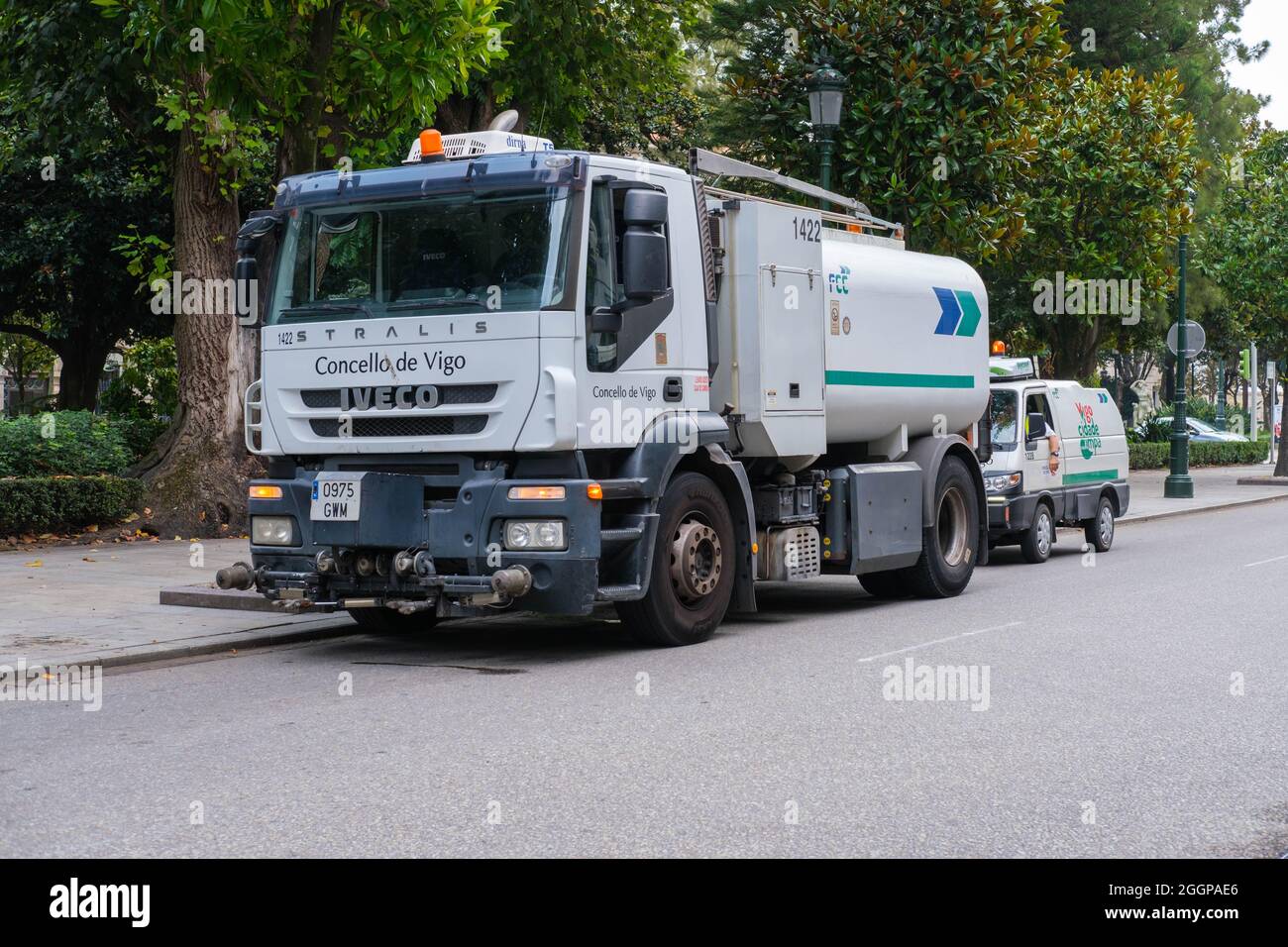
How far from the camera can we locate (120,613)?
12156 mm

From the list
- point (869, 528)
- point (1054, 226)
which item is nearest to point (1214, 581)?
point (869, 528)

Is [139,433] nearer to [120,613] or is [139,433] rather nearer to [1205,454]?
[120,613]

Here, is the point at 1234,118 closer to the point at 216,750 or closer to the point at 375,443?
Result: the point at 375,443

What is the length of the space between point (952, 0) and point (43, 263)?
1707 cm

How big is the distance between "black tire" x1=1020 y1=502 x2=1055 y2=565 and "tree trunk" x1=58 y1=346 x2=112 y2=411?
2113cm

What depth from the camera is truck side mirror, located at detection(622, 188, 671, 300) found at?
9.64 m

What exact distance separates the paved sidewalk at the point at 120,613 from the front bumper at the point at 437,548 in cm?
109

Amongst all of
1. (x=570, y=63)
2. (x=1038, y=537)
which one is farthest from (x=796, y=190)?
(x=1038, y=537)

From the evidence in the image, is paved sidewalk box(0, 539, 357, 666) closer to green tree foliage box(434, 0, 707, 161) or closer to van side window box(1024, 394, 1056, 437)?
green tree foliage box(434, 0, 707, 161)

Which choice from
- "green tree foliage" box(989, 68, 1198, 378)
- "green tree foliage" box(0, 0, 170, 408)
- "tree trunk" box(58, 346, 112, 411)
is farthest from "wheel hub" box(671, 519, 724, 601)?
"tree trunk" box(58, 346, 112, 411)

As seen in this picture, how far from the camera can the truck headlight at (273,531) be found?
33.6ft

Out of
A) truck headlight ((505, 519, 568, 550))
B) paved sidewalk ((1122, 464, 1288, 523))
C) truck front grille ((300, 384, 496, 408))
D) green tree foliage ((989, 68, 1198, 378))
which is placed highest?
green tree foliage ((989, 68, 1198, 378))

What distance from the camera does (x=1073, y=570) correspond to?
16594 mm

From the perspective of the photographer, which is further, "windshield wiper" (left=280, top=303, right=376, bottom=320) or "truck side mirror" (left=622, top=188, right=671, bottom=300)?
"windshield wiper" (left=280, top=303, right=376, bottom=320)
